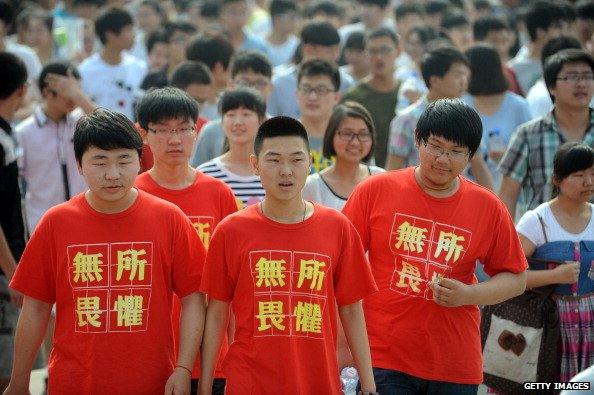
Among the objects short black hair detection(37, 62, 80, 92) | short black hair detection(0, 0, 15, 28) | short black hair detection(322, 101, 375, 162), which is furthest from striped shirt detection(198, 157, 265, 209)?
short black hair detection(0, 0, 15, 28)

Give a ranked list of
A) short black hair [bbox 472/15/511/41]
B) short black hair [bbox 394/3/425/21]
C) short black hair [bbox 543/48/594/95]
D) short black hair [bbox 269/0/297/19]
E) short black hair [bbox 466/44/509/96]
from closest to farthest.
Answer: short black hair [bbox 543/48/594/95] < short black hair [bbox 466/44/509/96] < short black hair [bbox 472/15/511/41] < short black hair [bbox 269/0/297/19] < short black hair [bbox 394/3/425/21]

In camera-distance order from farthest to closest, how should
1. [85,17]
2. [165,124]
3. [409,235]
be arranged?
[85,17]
[165,124]
[409,235]

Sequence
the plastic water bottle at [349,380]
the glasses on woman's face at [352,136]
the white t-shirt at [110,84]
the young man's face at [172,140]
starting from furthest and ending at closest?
the white t-shirt at [110,84] < the glasses on woman's face at [352,136] < the young man's face at [172,140] < the plastic water bottle at [349,380]

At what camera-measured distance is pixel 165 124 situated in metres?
5.95

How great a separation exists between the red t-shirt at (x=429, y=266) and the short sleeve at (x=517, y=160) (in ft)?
7.04

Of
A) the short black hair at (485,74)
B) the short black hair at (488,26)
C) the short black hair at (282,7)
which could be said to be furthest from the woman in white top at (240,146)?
the short black hair at (282,7)

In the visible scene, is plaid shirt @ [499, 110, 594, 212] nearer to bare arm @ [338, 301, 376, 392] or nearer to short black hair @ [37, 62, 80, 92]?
bare arm @ [338, 301, 376, 392]

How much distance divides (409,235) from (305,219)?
68 centimetres

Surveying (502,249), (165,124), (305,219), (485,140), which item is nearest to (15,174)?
(165,124)

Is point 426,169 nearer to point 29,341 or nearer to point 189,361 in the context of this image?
point 189,361

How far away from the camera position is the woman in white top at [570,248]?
643 cm

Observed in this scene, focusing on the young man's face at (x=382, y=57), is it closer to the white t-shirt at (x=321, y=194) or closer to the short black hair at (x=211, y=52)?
the short black hair at (x=211, y=52)

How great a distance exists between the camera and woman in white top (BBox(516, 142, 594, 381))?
6430mm

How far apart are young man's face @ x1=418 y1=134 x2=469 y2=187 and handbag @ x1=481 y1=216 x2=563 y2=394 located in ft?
4.61
